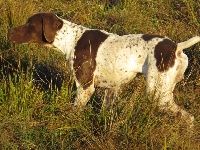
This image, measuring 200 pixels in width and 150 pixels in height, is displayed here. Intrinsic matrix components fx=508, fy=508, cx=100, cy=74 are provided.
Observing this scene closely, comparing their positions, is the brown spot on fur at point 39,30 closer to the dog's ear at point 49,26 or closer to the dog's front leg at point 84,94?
the dog's ear at point 49,26

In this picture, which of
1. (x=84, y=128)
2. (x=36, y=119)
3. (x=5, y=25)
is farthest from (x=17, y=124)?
(x=5, y=25)

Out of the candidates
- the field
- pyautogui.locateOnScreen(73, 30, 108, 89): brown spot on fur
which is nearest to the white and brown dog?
pyautogui.locateOnScreen(73, 30, 108, 89): brown spot on fur

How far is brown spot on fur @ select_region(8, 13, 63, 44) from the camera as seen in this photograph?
6.08 meters

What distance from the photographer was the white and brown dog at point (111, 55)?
5.49 meters

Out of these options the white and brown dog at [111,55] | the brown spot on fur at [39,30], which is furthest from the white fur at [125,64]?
the brown spot on fur at [39,30]

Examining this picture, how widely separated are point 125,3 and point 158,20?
83 cm

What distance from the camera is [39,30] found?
6.14 metres

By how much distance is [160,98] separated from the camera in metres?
5.26

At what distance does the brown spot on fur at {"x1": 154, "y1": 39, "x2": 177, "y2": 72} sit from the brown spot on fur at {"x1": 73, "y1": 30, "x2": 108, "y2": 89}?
78cm

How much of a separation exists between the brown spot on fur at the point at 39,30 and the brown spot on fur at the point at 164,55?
131cm

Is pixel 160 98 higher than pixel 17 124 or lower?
higher

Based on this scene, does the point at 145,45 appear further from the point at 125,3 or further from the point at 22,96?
the point at 125,3

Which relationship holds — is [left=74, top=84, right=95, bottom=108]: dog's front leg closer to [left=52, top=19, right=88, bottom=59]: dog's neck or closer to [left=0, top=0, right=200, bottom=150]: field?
[left=0, top=0, right=200, bottom=150]: field

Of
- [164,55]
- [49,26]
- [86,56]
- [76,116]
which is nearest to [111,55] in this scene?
[86,56]
